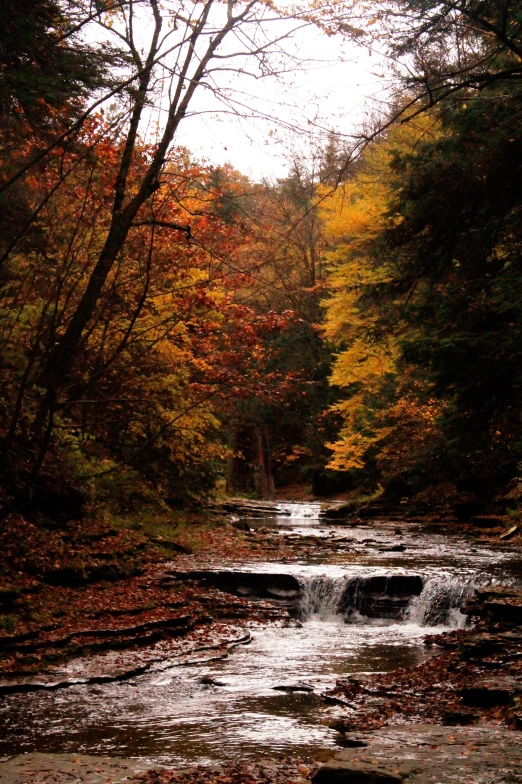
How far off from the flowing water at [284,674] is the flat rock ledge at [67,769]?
57 centimetres

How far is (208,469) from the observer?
20.0m

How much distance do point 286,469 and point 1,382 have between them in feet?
115

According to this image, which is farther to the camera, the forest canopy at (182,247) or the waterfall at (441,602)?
the waterfall at (441,602)

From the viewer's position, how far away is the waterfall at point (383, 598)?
1282cm

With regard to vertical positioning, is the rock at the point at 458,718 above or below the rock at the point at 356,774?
below

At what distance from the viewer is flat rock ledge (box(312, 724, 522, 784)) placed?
4395mm

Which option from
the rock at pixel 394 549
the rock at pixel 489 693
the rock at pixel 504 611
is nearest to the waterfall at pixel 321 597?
the rock at pixel 504 611

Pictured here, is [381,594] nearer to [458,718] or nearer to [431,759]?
[458,718]

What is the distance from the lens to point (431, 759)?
477cm

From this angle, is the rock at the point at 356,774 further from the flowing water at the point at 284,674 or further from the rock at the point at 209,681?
the rock at the point at 209,681

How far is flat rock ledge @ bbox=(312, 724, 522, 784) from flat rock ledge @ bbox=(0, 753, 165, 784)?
1311 mm

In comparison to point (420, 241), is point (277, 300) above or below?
above

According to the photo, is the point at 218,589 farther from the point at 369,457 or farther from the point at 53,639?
the point at 369,457

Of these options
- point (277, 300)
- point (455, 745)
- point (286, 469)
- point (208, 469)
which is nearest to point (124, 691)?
point (455, 745)
